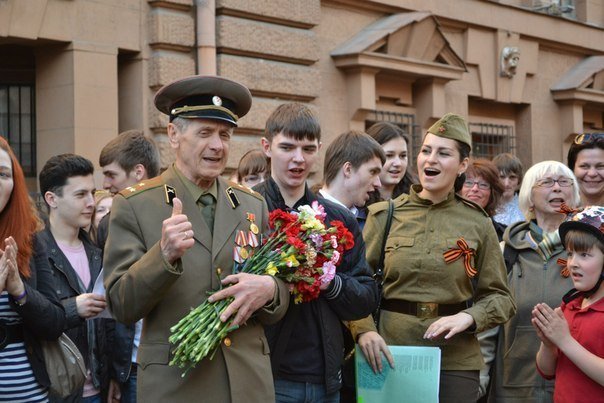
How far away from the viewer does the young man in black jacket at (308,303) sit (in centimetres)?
447

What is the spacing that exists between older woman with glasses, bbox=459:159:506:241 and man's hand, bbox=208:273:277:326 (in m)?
3.60

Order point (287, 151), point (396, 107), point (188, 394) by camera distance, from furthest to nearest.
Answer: point (396, 107) < point (287, 151) < point (188, 394)

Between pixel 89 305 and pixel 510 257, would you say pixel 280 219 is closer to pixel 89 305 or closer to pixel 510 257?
pixel 89 305

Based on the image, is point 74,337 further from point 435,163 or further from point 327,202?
point 435,163

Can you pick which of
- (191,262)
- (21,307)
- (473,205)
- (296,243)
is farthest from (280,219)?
(473,205)

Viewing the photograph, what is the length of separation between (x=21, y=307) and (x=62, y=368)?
1.11 ft

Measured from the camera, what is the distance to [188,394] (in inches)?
145

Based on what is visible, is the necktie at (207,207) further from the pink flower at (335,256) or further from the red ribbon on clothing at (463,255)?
the red ribbon on clothing at (463,255)

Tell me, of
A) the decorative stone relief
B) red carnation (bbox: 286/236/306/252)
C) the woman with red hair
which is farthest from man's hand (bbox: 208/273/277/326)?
the decorative stone relief

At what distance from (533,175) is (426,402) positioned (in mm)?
1870

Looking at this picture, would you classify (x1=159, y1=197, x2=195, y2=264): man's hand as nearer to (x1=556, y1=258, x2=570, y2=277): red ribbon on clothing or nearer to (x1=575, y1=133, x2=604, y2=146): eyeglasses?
(x1=556, y1=258, x2=570, y2=277): red ribbon on clothing

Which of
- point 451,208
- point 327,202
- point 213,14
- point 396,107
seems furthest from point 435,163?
point 396,107

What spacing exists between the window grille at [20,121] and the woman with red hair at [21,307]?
5.61 m

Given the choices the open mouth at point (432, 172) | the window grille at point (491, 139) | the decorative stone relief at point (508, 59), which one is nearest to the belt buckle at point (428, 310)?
the open mouth at point (432, 172)
